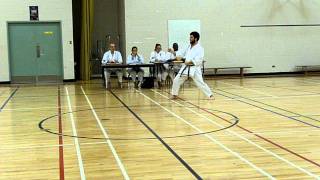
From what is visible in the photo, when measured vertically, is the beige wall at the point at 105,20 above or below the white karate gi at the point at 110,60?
above

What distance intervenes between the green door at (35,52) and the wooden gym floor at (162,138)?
22.2ft

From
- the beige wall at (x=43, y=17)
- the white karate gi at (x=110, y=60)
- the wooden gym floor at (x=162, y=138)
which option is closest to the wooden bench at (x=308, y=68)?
the wooden gym floor at (x=162, y=138)

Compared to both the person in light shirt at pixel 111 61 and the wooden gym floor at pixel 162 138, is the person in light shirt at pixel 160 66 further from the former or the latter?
the wooden gym floor at pixel 162 138

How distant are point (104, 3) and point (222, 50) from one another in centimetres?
621

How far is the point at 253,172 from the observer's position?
5.38 m

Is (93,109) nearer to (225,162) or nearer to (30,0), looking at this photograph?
(225,162)

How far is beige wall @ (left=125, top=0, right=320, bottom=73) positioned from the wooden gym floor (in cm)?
818

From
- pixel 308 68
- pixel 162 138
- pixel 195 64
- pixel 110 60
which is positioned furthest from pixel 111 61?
pixel 308 68

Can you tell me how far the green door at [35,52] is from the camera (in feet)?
65.9

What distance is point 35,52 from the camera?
20.2 metres

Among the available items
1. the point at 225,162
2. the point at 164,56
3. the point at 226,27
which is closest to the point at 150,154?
the point at 225,162

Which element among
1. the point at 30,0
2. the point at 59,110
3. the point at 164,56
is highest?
the point at 30,0

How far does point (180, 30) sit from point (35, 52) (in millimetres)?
6525

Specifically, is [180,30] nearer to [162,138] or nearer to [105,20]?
[105,20]
